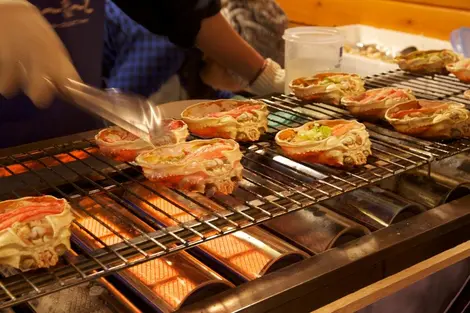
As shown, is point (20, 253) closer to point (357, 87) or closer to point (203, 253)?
point (203, 253)

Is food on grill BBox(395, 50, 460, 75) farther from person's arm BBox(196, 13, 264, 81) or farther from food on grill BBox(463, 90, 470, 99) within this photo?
person's arm BBox(196, 13, 264, 81)

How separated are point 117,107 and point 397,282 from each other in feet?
2.55

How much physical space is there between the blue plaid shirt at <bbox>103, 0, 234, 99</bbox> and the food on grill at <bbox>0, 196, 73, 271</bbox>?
2.19 m

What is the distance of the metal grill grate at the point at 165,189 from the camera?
3.96 feet

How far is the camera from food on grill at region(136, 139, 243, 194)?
158 cm

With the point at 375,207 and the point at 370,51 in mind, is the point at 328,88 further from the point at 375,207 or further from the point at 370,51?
the point at 370,51

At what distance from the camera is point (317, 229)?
1.58 metres

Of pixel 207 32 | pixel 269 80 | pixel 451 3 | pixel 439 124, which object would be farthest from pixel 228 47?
pixel 451 3

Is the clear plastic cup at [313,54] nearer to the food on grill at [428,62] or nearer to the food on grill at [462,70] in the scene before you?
the food on grill at [428,62]

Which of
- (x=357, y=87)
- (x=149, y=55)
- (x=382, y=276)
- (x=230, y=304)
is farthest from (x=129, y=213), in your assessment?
(x=149, y=55)

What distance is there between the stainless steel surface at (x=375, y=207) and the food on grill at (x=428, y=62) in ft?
3.61

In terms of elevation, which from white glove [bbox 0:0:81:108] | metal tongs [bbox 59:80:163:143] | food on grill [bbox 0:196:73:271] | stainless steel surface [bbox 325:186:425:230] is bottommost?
stainless steel surface [bbox 325:186:425:230]

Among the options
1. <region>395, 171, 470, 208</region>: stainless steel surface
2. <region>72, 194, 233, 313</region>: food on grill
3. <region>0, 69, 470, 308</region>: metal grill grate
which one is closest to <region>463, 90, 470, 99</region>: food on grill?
<region>0, 69, 470, 308</region>: metal grill grate

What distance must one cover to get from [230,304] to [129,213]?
490 millimetres
